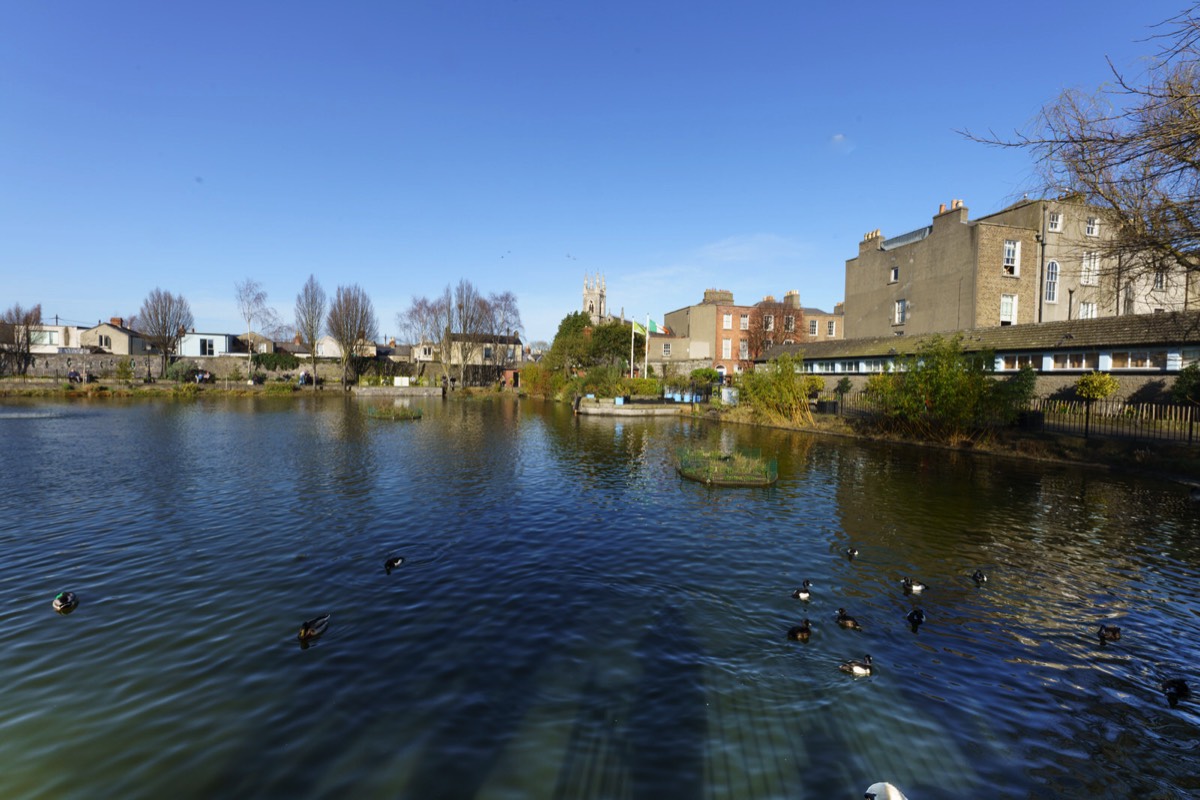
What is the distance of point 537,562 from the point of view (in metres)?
11.5

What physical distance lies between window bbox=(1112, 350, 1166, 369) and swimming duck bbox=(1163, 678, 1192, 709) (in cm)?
2849

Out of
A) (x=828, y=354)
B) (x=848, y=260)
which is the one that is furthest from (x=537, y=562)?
(x=848, y=260)

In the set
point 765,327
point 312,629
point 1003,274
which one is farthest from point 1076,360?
point 312,629

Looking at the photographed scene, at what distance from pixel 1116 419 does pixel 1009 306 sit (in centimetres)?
1964

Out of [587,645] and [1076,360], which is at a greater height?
[1076,360]

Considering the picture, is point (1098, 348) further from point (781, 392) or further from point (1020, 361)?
point (781, 392)

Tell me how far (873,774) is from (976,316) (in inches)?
1757

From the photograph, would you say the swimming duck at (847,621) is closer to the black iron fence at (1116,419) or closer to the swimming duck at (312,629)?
the swimming duck at (312,629)

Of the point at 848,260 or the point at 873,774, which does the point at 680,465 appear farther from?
the point at 848,260

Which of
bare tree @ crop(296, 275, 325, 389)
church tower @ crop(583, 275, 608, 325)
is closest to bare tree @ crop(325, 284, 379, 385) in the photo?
bare tree @ crop(296, 275, 325, 389)

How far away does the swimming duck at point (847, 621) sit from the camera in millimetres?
8602

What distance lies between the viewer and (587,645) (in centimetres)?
804

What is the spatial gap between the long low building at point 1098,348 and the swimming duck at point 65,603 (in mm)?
32130

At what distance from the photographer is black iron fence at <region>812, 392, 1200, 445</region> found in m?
23.7
